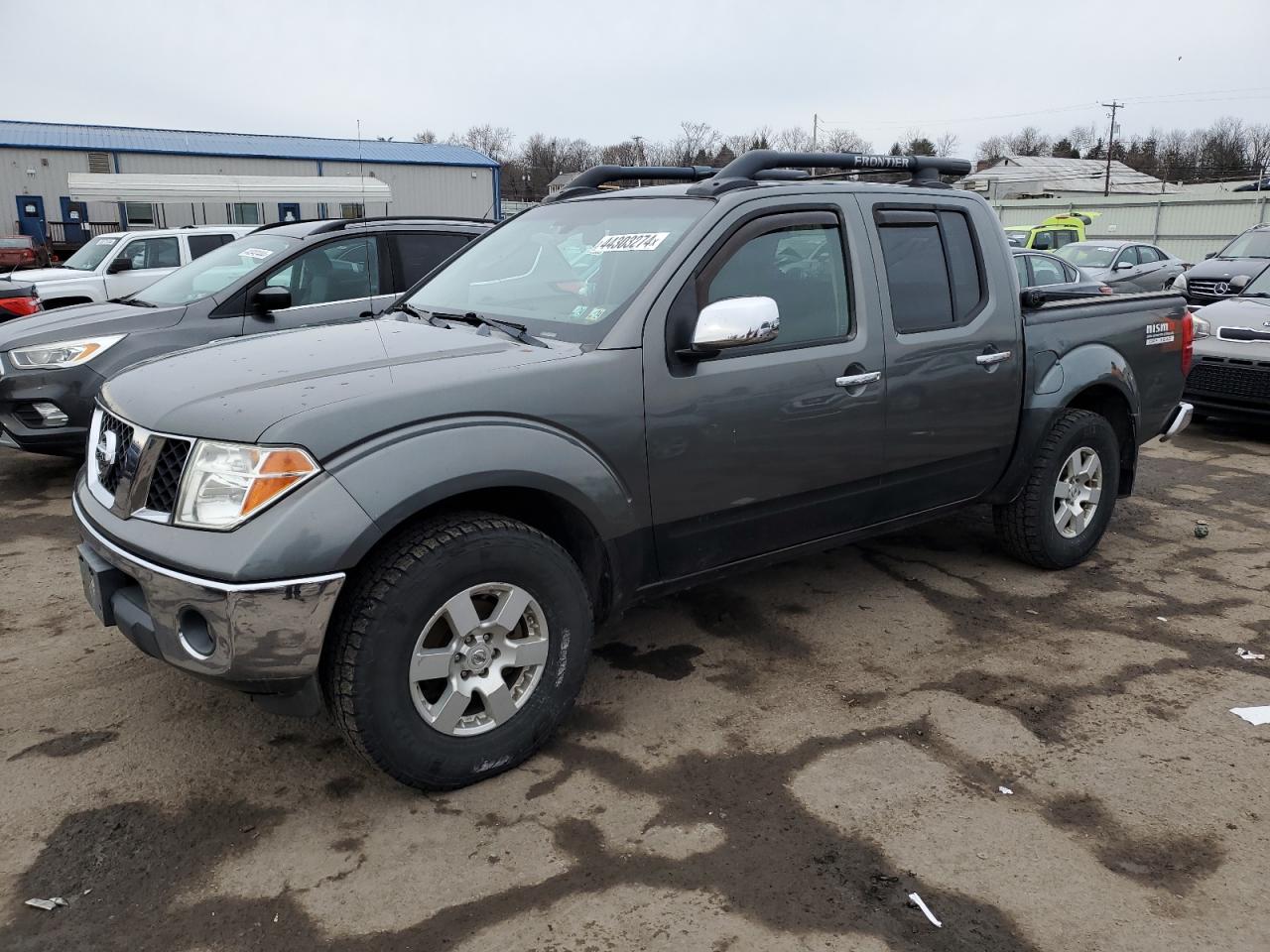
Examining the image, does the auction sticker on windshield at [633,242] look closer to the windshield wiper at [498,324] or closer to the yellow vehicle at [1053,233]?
the windshield wiper at [498,324]

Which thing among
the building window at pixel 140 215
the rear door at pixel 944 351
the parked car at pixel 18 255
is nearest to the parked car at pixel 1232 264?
the rear door at pixel 944 351

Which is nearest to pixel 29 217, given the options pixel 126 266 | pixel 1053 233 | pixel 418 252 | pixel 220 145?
pixel 220 145

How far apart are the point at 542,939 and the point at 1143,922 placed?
1.50m

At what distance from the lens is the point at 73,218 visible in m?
31.9

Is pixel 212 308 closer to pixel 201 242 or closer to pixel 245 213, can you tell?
pixel 201 242

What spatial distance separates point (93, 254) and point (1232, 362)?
1296 centimetres

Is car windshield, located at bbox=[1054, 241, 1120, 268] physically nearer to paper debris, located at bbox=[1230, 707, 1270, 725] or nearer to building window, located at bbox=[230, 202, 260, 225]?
paper debris, located at bbox=[1230, 707, 1270, 725]

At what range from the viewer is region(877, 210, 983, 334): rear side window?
4.00m

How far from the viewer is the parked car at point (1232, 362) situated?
7852mm

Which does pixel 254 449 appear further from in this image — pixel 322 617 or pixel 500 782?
pixel 500 782

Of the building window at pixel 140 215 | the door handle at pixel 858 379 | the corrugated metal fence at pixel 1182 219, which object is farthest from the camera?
the corrugated metal fence at pixel 1182 219

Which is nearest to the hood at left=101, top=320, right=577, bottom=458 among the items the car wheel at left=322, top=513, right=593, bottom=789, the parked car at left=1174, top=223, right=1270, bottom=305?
the car wheel at left=322, top=513, right=593, bottom=789

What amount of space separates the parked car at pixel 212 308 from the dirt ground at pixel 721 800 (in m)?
1.80

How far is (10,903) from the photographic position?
2.45 m
